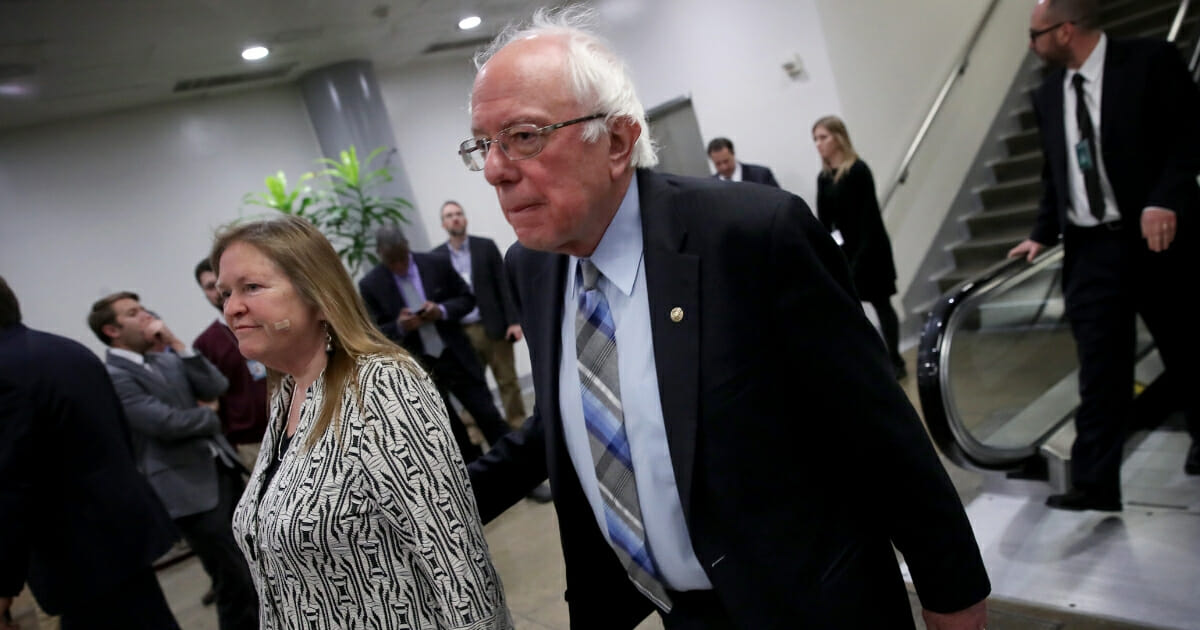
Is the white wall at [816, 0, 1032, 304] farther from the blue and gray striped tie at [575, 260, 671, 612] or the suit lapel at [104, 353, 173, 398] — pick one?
the blue and gray striped tie at [575, 260, 671, 612]

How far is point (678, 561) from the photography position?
1306 millimetres

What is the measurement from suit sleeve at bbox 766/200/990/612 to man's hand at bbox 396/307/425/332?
429 cm

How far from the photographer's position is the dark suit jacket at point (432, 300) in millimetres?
5445

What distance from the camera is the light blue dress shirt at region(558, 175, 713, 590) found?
4.21ft

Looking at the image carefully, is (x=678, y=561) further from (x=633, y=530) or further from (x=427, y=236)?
(x=427, y=236)

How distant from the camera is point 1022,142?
7.82 metres

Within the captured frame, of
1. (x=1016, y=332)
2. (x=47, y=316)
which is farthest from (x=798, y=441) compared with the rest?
(x=47, y=316)

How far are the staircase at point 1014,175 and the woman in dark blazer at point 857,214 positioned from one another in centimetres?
163

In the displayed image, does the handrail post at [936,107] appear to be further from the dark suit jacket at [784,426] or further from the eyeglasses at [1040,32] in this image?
the dark suit jacket at [784,426]

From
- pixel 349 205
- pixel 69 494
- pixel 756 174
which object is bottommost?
pixel 69 494

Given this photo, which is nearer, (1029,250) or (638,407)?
(638,407)

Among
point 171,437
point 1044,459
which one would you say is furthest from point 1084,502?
point 171,437

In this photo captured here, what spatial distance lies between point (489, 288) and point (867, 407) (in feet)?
16.2

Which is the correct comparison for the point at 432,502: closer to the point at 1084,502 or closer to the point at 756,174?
the point at 1084,502
